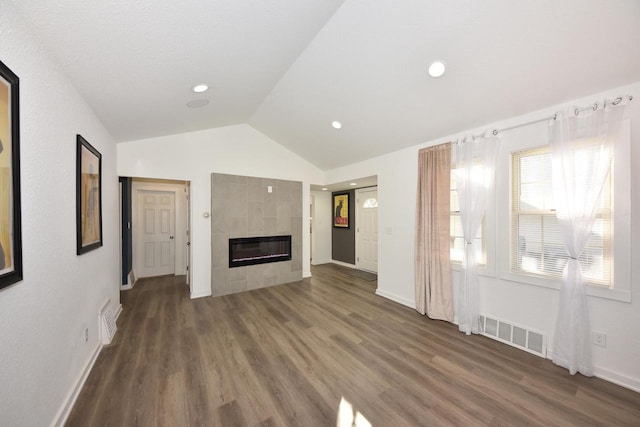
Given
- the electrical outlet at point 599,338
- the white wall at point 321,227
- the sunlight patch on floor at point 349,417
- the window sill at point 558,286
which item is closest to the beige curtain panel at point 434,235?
the window sill at point 558,286

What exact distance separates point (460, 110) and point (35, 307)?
12.6 ft

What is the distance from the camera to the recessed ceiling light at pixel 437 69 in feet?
6.89

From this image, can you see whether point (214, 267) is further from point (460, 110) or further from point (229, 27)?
point (460, 110)

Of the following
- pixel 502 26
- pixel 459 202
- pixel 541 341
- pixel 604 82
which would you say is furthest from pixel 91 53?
pixel 541 341

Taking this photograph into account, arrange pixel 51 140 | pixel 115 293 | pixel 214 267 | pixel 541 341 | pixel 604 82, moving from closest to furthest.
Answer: pixel 51 140 < pixel 604 82 < pixel 541 341 < pixel 115 293 < pixel 214 267

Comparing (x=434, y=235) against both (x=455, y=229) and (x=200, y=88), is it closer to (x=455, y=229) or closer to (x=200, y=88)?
(x=455, y=229)

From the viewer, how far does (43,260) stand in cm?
140

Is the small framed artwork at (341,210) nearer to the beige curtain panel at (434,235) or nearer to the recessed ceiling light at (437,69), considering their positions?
the beige curtain panel at (434,235)

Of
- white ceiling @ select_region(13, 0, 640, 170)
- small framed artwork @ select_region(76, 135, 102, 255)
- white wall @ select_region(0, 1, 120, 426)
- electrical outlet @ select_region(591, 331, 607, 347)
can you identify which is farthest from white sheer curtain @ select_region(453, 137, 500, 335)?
small framed artwork @ select_region(76, 135, 102, 255)

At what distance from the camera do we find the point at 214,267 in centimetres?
403

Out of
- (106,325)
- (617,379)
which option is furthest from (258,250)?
(617,379)

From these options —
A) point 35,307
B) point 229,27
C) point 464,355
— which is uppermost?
point 229,27

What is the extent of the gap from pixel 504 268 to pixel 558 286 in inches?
17.5

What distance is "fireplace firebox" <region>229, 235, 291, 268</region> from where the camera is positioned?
14.0ft
